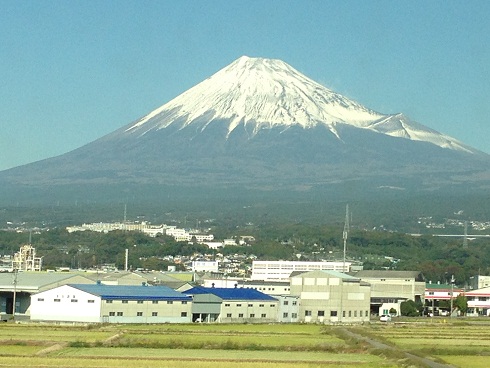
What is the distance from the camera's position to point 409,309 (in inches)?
2820

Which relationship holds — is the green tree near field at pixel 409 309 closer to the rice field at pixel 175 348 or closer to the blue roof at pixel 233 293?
the blue roof at pixel 233 293

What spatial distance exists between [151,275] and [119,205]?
10382 cm

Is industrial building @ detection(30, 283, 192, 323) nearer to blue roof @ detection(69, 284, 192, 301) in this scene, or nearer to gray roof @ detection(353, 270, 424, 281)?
blue roof @ detection(69, 284, 192, 301)

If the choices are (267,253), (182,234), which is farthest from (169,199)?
(267,253)

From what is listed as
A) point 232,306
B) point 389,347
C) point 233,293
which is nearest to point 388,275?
point 233,293

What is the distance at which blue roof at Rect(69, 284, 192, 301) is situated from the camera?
5219 cm

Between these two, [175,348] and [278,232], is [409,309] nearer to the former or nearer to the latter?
[175,348]

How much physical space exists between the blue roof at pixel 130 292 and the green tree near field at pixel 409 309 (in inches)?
778

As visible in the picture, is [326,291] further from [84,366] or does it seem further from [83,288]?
[84,366]

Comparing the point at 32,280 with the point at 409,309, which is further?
the point at 409,309

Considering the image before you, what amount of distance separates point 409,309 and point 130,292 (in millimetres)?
22471

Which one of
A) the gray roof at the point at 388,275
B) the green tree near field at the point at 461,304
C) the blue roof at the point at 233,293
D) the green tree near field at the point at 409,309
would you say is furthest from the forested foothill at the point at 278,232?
the blue roof at the point at 233,293

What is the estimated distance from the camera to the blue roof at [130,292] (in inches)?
2055

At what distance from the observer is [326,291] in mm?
60219
